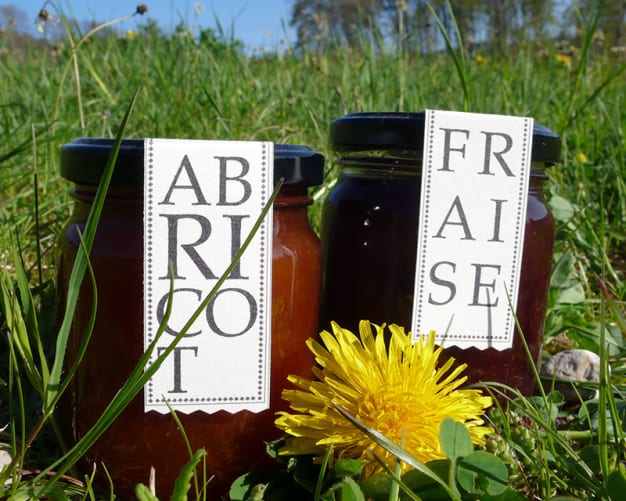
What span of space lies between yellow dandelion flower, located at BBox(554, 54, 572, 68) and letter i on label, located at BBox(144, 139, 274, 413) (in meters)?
3.33

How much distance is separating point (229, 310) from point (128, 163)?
216 millimetres

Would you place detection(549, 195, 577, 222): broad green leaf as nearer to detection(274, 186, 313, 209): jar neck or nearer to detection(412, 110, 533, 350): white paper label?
detection(412, 110, 533, 350): white paper label

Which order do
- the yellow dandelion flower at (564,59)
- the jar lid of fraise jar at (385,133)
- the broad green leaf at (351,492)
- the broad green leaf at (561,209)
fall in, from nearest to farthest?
the broad green leaf at (351,492) → the jar lid of fraise jar at (385,133) → the broad green leaf at (561,209) → the yellow dandelion flower at (564,59)

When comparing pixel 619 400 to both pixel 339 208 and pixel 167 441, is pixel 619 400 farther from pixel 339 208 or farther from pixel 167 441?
pixel 167 441

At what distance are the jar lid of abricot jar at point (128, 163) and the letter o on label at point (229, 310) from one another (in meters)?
0.15

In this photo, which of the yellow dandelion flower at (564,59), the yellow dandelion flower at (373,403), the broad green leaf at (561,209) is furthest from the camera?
the yellow dandelion flower at (564,59)

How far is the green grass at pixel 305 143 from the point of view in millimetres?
861

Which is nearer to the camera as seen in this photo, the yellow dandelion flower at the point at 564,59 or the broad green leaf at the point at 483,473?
the broad green leaf at the point at 483,473

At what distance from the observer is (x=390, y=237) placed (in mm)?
1019

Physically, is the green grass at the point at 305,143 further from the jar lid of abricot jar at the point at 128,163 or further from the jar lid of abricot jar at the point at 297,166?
the jar lid of abricot jar at the point at 297,166

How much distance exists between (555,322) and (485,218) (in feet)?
1.79

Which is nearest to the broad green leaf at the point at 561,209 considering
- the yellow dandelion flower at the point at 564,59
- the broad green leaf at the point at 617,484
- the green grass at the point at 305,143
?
the green grass at the point at 305,143

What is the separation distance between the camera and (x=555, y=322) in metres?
1.46

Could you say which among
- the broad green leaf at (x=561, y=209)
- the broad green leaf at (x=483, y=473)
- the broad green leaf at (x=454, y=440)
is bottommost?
the broad green leaf at (x=483, y=473)
